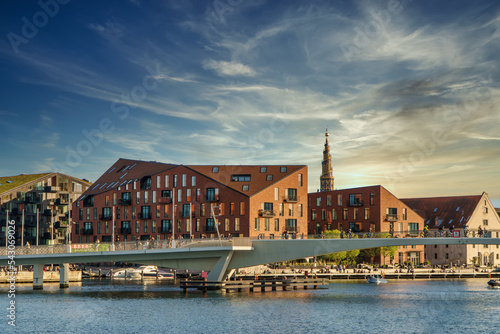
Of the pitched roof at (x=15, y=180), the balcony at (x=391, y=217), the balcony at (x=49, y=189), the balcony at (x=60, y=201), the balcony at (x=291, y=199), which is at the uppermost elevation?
the pitched roof at (x=15, y=180)

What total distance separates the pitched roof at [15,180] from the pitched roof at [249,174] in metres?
51.7

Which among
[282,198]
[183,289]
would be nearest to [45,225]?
[282,198]

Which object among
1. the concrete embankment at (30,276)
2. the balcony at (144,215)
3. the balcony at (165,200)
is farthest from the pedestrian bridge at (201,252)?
the balcony at (144,215)

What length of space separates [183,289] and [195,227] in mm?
46801

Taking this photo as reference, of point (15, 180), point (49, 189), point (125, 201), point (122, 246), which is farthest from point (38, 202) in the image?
point (122, 246)

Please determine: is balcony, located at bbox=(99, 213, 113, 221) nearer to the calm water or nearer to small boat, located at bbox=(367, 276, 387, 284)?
the calm water

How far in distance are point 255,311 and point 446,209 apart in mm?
119485

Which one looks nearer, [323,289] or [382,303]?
[382,303]

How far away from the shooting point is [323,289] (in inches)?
3789

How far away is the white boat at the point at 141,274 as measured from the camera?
134 metres

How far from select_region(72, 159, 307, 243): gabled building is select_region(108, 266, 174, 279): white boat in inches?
312

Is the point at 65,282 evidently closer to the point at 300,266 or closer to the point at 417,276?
the point at 300,266

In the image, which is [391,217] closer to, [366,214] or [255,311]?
[366,214]

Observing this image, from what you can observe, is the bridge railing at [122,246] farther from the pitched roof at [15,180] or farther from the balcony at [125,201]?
the pitched roof at [15,180]
